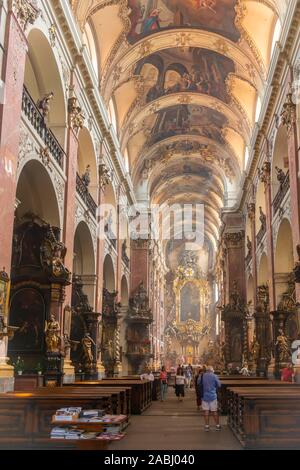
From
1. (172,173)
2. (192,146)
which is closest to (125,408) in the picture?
(192,146)

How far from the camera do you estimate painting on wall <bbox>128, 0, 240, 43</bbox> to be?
20.1 meters

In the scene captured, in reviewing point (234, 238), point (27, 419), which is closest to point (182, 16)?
point (234, 238)

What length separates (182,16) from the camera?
21.4 metres

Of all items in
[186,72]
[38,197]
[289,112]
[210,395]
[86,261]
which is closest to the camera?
[210,395]

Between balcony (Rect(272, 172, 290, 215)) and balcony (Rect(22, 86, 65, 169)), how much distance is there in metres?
7.11

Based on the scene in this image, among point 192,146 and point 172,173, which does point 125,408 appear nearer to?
point 192,146

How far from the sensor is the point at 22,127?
12219 millimetres

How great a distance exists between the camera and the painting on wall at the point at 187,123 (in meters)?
28.8

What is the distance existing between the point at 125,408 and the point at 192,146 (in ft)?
77.5

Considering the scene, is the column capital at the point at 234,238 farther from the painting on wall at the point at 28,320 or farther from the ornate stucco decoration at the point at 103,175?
the painting on wall at the point at 28,320

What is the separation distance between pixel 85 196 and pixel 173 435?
11.0 meters

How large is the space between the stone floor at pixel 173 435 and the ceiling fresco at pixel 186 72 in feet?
52.8

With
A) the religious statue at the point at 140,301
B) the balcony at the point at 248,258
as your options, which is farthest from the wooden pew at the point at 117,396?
the religious statue at the point at 140,301

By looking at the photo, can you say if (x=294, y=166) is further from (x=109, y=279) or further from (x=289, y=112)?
(x=109, y=279)
